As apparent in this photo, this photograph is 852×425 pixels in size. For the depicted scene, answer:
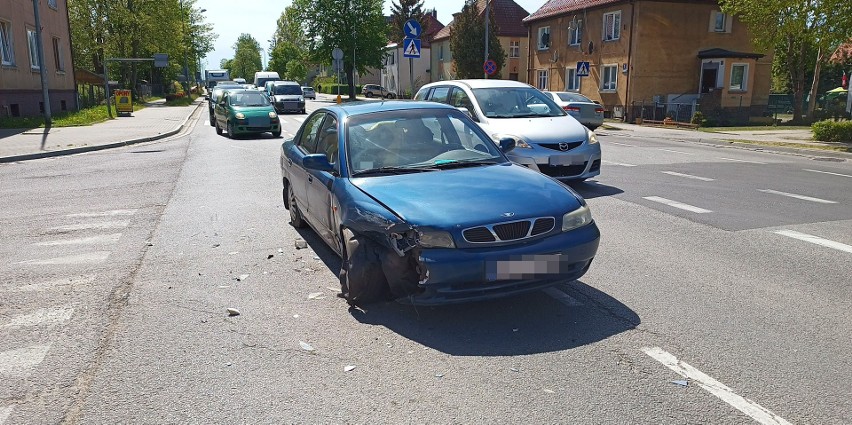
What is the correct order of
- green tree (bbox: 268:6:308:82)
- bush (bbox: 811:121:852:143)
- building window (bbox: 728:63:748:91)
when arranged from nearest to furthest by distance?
bush (bbox: 811:121:852:143), building window (bbox: 728:63:748:91), green tree (bbox: 268:6:308:82)

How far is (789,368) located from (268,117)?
61.5ft

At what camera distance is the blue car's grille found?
13.7 ft

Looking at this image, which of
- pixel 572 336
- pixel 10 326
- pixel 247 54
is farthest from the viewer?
pixel 247 54

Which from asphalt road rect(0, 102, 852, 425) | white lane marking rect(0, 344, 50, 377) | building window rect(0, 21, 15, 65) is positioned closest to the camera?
asphalt road rect(0, 102, 852, 425)

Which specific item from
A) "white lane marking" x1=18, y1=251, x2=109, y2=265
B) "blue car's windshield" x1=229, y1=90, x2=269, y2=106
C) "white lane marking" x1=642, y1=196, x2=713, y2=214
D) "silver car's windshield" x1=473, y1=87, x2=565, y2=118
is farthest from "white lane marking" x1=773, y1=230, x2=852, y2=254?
"blue car's windshield" x1=229, y1=90, x2=269, y2=106

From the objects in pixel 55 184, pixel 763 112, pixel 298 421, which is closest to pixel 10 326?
pixel 298 421

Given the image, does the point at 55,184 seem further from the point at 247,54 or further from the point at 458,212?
the point at 247,54

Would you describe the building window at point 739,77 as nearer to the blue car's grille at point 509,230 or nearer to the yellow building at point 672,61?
the yellow building at point 672,61

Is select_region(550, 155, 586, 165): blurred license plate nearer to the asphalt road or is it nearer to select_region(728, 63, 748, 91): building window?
the asphalt road

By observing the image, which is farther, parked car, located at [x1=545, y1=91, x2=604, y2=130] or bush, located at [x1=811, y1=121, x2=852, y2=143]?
parked car, located at [x1=545, y1=91, x2=604, y2=130]

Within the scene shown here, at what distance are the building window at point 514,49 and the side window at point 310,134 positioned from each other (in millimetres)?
52900

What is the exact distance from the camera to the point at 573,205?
4.62 m

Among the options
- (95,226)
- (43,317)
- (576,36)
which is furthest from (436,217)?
(576,36)

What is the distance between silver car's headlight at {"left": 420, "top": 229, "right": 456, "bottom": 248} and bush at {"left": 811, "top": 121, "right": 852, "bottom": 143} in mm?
19057
